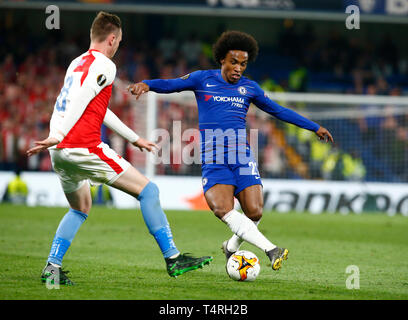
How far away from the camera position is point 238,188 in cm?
670

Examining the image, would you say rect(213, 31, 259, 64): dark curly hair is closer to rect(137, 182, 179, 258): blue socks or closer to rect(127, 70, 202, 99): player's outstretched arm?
rect(127, 70, 202, 99): player's outstretched arm

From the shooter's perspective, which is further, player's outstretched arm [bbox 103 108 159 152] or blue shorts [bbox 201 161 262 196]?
blue shorts [bbox 201 161 262 196]

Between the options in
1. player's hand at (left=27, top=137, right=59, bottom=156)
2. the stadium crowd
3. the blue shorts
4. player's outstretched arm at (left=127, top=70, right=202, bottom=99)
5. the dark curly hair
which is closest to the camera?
player's hand at (left=27, top=137, right=59, bottom=156)

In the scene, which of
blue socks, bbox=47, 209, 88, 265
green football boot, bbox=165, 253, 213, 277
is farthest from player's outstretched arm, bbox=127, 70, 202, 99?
green football boot, bbox=165, 253, 213, 277

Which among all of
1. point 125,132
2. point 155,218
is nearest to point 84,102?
→ point 125,132

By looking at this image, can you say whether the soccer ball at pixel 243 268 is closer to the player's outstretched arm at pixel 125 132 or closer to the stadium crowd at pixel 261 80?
the player's outstretched arm at pixel 125 132

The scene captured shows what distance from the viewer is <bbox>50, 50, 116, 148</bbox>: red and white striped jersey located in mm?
5594

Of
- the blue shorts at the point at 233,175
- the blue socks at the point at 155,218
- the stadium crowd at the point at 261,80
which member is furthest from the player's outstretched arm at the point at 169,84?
the stadium crowd at the point at 261,80

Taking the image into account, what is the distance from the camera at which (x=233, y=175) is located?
22.0 ft

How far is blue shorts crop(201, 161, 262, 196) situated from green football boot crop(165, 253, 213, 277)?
95 cm

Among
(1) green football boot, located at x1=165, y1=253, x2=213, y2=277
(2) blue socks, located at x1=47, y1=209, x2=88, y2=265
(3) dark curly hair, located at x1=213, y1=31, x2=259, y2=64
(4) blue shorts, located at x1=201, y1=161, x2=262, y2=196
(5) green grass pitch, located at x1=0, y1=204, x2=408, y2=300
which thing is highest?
(3) dark curly hair, located at x1=213, y1=31, x2=259, y2=64

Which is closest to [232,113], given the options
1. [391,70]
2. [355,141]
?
[355,141]
